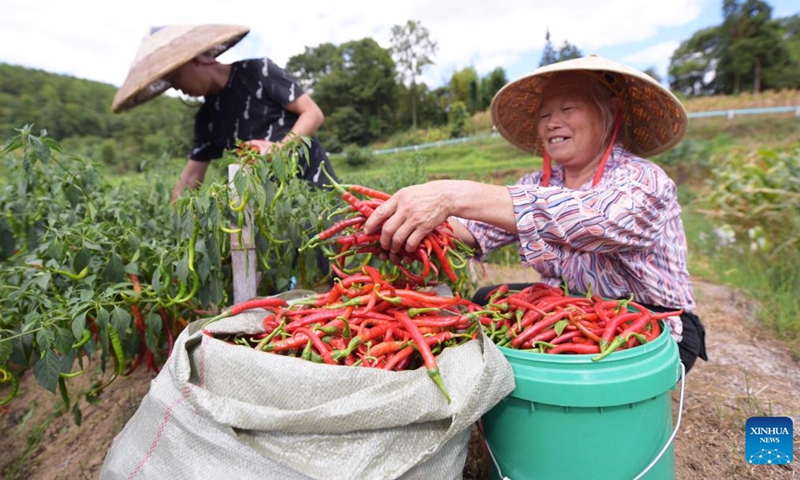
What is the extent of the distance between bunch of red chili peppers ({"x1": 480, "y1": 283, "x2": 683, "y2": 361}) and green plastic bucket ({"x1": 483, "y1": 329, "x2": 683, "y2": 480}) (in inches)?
2.5

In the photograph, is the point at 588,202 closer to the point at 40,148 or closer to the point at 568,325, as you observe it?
the point at 568,325

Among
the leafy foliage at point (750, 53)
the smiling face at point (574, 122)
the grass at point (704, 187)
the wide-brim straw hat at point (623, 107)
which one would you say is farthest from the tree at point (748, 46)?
the smiling face at point (574, 122)

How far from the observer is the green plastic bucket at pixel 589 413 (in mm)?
1323

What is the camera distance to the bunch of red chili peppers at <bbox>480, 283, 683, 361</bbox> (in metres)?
1.43

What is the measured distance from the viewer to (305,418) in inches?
44.7

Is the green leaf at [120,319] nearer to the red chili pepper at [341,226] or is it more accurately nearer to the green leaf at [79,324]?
the green leaf at [79,324]

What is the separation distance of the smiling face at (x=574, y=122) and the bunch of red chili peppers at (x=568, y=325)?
72 centimetres

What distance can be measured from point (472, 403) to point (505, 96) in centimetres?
173

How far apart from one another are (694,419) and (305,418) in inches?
89.1

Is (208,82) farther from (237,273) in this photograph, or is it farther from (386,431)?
(386,431)

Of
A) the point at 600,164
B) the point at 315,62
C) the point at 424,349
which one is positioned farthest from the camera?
the point at 315,62

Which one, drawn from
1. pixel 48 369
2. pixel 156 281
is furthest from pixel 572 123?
pixel 48 369

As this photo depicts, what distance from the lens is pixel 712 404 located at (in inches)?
99.6

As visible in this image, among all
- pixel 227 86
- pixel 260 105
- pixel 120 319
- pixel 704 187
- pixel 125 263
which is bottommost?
pixel 704 187
